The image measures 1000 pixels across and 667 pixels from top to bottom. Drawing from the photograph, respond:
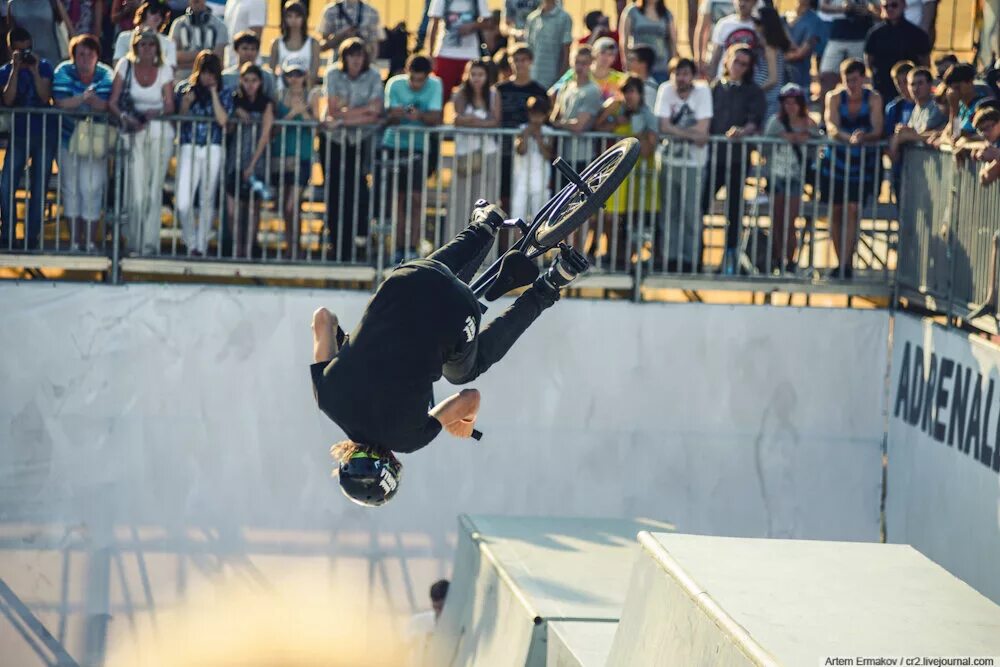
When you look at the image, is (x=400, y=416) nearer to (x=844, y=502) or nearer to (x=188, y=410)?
(x=188, y=410)

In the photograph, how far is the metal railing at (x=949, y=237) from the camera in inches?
452

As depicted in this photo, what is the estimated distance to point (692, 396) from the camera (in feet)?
44.2

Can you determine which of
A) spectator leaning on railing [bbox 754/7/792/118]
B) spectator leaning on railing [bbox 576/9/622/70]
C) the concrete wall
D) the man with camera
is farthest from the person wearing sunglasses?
the man with camera

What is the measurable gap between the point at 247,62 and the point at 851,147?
4868 mm

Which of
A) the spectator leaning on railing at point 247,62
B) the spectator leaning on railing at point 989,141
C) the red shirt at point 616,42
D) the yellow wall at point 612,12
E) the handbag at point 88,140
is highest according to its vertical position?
the yellow wall at point 612,12

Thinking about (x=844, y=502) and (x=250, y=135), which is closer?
(x=250, y=135)

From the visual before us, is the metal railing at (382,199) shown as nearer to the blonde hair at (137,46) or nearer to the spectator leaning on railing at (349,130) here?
the spectator leaning on railing at (349,130)

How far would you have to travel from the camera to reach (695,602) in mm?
7027

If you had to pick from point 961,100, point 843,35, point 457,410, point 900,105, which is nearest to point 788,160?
point 900,105

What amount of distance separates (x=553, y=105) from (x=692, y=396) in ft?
8.83

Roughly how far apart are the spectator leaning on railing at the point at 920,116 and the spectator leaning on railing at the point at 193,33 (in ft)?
18.7

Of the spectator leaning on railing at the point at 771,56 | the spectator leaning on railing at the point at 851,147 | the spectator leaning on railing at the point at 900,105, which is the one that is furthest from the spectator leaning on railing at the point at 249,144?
the spectator leaning on railing at the point at 900,105

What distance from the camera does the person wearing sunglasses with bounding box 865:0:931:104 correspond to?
14094 millimetres

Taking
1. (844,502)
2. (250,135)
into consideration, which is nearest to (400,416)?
(250,135)
